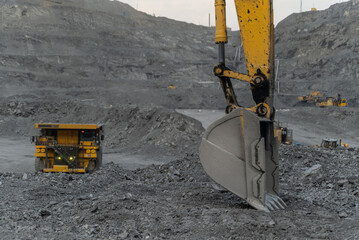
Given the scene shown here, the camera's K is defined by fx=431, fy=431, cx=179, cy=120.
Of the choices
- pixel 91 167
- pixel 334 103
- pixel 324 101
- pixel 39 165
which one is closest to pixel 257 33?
pixel 91 167

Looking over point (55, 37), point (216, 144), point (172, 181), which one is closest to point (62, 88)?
point (55, 37)

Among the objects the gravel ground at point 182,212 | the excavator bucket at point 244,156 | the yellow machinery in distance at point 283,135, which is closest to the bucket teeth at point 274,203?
the excavator bucket at point 244,156

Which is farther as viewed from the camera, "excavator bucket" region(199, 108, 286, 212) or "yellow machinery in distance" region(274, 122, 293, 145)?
"yellow machinery in distance" region(274, 122, 293, 145)

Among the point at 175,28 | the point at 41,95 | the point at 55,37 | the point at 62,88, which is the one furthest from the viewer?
the point at 175,28

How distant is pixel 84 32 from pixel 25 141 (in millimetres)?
35826

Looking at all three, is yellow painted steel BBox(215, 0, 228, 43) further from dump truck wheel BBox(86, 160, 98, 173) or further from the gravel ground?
dump truck wheel BBox(86, 160, 98, 173)

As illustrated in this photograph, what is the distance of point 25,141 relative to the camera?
2614cm

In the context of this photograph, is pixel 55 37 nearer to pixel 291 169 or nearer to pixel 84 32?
pixel 84 32

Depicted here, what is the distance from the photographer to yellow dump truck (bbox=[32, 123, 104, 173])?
12609 mm

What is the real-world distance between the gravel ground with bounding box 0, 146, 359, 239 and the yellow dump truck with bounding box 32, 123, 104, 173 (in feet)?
8.20

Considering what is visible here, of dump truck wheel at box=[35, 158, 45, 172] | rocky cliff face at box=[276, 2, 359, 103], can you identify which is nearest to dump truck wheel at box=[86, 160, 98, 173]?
dump truck wheel at box=[35, 158, 45, 172]

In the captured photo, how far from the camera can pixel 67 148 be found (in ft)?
41.5

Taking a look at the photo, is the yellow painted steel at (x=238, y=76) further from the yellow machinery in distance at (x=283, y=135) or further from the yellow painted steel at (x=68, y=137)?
the yellow machinery in distance at (x=283, y=135)

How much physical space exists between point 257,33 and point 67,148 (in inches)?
315
